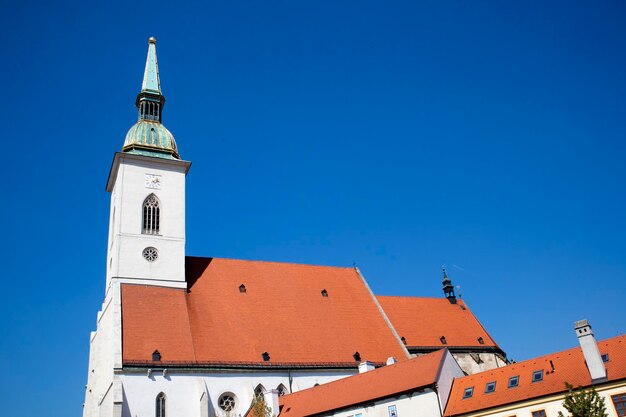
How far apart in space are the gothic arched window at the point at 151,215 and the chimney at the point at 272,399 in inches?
489

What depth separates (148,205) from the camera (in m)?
39.1

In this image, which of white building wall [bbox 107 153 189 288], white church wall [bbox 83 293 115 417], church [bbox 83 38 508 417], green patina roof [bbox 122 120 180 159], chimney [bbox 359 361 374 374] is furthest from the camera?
green patina roof [bbox 122 120 180 159]

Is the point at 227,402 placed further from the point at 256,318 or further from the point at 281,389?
the point at 256,318

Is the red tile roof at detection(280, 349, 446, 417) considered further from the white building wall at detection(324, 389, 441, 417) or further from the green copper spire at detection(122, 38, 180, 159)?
the green copper spire at detection(122, 38, 180, 159)

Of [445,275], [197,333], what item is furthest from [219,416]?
[445,275]

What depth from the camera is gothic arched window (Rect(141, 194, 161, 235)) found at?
126ft

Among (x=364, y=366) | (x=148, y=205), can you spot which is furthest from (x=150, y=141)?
(x=364, y=366)

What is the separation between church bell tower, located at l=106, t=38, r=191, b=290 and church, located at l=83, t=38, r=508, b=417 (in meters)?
0.06

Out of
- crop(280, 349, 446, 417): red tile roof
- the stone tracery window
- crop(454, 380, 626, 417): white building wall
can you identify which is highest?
the stone tracery window

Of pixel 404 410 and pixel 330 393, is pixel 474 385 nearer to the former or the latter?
pixel 404 410

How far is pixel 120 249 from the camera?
3684cm

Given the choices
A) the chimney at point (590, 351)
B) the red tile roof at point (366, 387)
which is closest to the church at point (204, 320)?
the red tile roof at point (366, 387)

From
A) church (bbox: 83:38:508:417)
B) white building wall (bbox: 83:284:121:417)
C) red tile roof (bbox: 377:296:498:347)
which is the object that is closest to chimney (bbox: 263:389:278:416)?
church (bbox: 83:38:508:417)

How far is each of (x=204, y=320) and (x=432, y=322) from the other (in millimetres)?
16527
